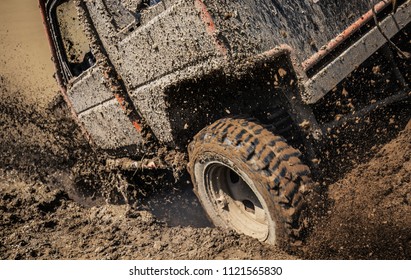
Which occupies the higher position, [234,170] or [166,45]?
[166,45]

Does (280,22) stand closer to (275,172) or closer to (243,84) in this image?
(243,84)

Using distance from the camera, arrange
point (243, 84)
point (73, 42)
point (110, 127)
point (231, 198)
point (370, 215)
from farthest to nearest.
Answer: point (73, 42)
point (110, 127)
point (231, 198)
point (243, 84)
point (370, 215)

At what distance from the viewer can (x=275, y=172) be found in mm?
1853

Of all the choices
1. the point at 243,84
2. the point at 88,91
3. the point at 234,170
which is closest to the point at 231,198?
the point at 234,170

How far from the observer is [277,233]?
6.30ft

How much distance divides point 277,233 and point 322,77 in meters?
0.91

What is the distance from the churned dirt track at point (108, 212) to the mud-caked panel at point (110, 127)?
61cm

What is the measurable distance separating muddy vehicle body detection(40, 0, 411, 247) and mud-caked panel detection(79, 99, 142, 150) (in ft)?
0.09

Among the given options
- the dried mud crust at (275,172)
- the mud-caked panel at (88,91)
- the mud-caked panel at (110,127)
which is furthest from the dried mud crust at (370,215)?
the mud-caked panel at (88,91)

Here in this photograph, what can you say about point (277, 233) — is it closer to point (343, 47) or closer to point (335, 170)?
point (335, 170)

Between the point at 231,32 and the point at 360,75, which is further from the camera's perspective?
the point at 360,75

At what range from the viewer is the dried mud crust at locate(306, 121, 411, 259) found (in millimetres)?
1783

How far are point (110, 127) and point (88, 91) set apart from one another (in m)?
0.38
